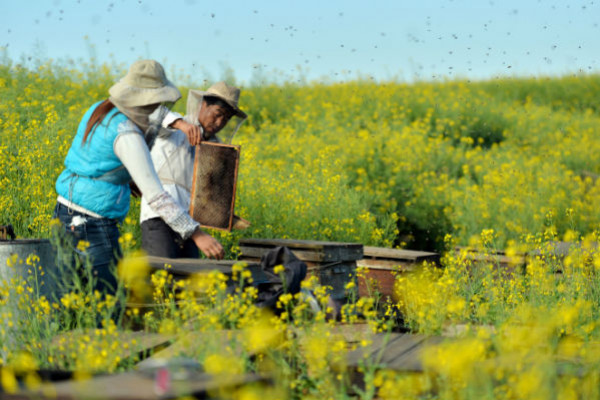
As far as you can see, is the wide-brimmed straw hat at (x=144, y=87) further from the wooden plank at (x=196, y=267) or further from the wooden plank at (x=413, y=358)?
the wooden plank at (x=413, y=358)

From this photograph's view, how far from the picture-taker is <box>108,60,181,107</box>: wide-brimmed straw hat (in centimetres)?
421

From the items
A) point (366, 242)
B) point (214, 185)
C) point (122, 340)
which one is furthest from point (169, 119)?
point (366, 242)

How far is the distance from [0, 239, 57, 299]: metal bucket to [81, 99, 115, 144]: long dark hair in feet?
2.08

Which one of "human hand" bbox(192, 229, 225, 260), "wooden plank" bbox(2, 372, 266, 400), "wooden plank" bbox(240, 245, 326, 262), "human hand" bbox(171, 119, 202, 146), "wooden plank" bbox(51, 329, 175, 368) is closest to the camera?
"wooden plank" bbox(2, 372, 266, 400)

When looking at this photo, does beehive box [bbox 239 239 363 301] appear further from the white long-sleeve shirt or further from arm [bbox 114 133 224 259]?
the white long-sleeve shirt

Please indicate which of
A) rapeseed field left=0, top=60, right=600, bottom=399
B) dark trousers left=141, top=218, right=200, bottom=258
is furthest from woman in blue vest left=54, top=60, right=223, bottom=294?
dark trousers left=141, top=218, right=200, bottom=258

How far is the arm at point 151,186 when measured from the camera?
161 inches

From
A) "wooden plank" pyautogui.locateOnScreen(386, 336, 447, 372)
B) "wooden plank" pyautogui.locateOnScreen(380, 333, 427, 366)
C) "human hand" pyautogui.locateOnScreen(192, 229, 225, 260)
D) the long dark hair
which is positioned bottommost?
"wooden plank" pyautogui.locateOnScreen(380, 333, 427, 366)

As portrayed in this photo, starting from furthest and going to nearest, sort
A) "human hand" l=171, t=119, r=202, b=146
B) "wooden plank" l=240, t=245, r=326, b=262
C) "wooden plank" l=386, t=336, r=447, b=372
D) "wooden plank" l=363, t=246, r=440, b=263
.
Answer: "wooden plank" l=363, t=246, r=440, b=263 < "wooden plank" l=240, t=245, r=326, b=262 < "human hand" l=171, t=119, r=202, b=146 < "wooden plank" l=386, t=336, r=447, b=372

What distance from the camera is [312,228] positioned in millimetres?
8438

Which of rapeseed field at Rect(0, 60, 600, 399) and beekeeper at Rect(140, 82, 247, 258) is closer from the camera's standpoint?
rapeseed field at Rect(0, 60, 600, 399)

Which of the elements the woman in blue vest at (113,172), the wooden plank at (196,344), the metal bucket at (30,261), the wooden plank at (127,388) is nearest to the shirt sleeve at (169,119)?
the woman in blue vest at (113,172)

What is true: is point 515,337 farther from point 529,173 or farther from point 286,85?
point 286,85

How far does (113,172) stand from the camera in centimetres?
425
